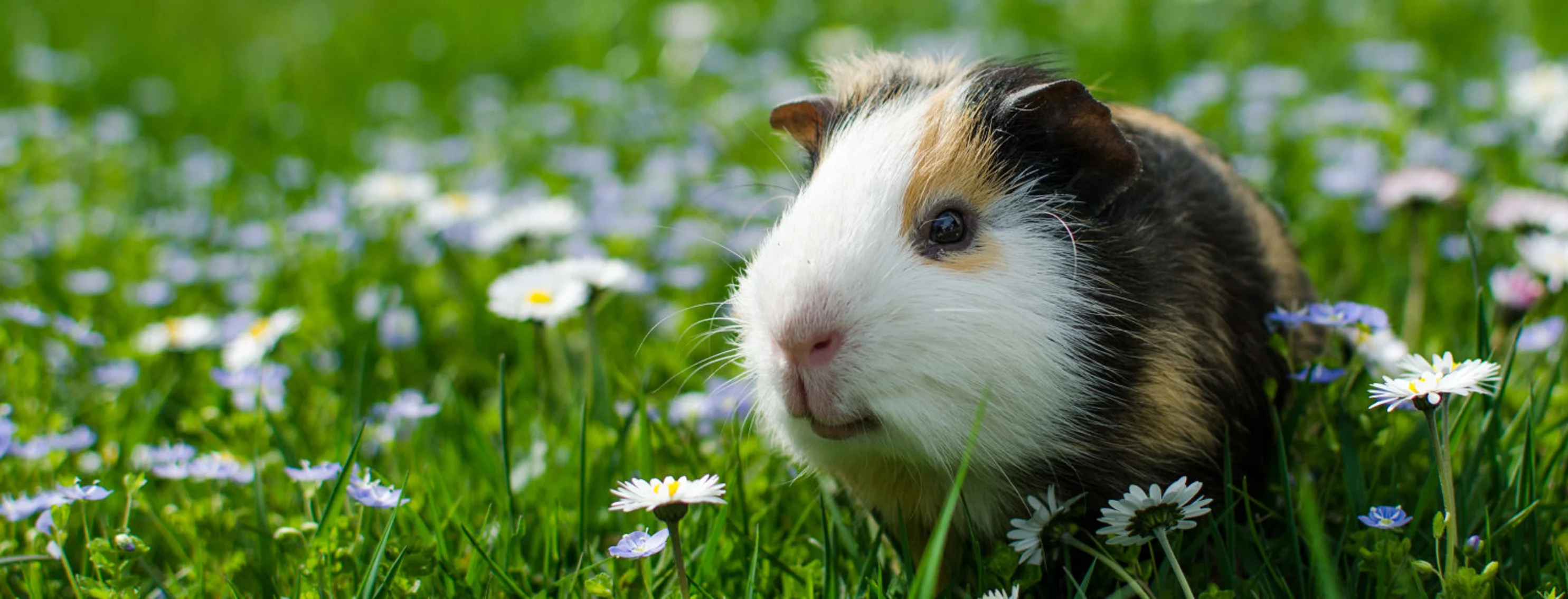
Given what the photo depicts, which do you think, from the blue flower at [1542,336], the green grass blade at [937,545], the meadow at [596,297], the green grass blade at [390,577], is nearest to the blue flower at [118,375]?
the meadow at [596,297]

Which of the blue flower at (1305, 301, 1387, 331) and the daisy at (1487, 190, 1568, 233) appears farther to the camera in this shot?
the daisy at (1487, 190, 1568, 233)

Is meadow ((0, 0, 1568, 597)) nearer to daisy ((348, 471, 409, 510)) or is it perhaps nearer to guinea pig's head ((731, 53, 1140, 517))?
daisy ((348, 471, 409, 510))

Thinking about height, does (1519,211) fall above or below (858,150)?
below

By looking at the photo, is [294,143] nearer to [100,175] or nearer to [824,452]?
[100,175]

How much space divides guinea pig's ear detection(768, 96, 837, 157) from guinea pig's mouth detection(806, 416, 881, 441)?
33.9 inches

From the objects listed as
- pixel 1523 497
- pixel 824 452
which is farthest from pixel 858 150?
pixel 1523 497

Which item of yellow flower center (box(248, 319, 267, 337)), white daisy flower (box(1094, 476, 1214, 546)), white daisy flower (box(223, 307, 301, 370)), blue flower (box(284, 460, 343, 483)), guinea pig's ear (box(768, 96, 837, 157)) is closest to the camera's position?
white daisy flower (box(1094, 476, 1214, 546))

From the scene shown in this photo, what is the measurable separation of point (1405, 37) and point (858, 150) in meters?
5.66

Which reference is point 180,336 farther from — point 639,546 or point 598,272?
point 639,546

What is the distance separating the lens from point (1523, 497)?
8.20 ft

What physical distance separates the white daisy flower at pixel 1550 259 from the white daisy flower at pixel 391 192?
401 cm

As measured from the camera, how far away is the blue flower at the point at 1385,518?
2324 mm

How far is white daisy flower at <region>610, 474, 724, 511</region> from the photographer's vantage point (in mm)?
2148

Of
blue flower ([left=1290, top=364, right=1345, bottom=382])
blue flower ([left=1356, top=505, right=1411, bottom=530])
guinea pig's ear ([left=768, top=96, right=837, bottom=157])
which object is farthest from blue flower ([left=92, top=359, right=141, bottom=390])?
blue flower ([left=1356, top=505, right=1411, bottom=530])
